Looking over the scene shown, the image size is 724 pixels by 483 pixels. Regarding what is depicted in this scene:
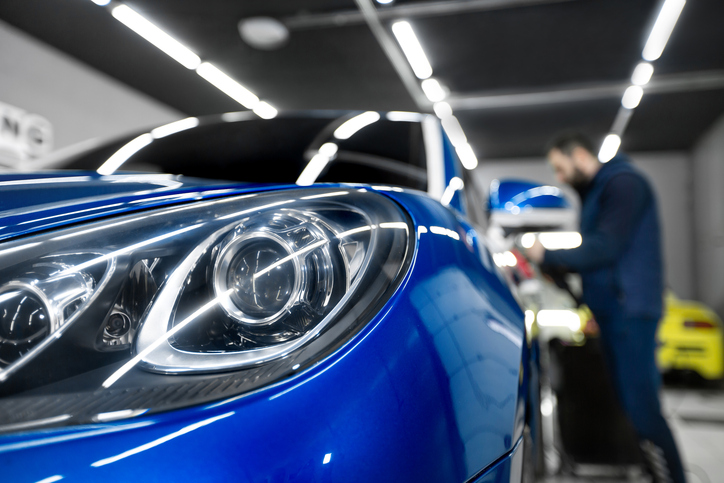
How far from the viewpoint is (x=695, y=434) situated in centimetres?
334

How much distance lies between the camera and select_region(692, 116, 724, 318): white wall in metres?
7.11

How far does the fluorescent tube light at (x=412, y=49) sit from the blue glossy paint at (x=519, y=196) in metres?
3.45

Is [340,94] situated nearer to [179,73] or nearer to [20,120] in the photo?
[179,73]

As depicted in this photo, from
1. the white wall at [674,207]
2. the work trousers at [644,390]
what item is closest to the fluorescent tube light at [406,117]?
the work trousers at [644,390]

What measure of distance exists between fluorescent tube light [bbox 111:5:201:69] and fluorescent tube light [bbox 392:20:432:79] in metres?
2.32

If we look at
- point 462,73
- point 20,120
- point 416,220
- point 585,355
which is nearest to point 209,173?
point 416,220

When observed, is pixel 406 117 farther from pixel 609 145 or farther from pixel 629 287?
pixel 609 145

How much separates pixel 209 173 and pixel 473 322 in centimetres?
87

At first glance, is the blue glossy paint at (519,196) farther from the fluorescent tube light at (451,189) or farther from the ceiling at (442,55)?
the ceiling at (442,55)

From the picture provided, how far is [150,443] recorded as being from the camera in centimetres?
37

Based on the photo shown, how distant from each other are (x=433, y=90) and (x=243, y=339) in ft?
19.8

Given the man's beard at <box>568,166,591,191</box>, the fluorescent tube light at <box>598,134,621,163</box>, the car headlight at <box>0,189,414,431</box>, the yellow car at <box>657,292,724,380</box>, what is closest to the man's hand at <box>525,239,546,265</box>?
the man's beard at <box>568,166,591,191</box>

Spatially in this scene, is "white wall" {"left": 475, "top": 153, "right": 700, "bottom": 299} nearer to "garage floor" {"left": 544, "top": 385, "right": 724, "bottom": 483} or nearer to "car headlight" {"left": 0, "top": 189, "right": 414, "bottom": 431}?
"garage floor" {"left": 544, "top": 385, "right": 724, "bottom": 483}

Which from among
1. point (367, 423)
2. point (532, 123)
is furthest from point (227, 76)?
point (367, 423)
